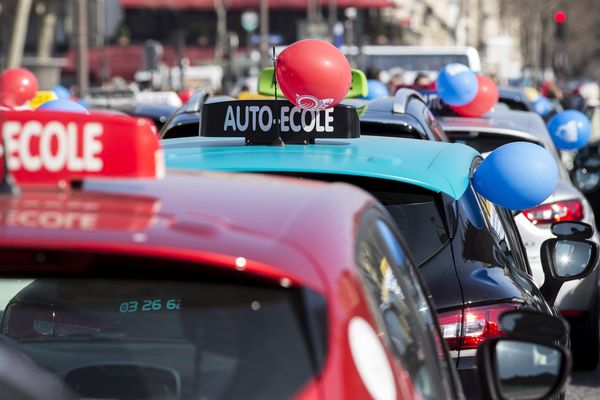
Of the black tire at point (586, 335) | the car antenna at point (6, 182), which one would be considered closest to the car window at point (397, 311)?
→ the car antenna at point (6, 182)

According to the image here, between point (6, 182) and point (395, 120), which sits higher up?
point (6, 182)

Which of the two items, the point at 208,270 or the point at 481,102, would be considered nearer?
the point at 208,270

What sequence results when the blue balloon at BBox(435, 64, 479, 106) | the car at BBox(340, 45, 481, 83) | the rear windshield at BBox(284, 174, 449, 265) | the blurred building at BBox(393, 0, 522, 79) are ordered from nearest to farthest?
the rear windshield at BBox(284, 174, 449, 265), the blue balloon at BBox(435, 64, 479, 106), the car at BBox(340, 45, 481, 83), the blurred building at BBox(393, 0, 522, 79)

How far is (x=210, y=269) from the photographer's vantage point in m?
2.26

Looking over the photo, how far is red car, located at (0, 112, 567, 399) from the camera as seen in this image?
2.25m

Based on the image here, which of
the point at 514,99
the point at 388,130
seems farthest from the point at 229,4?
the point at 388,130

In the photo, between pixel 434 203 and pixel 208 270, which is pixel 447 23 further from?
pixel 208 270

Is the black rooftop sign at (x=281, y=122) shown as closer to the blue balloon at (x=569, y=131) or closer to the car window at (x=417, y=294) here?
the car window at (x=417, y=294)

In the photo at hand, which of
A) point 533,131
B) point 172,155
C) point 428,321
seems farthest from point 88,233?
point 533,131

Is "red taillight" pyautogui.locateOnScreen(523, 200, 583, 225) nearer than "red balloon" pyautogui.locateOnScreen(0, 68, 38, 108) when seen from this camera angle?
Yes

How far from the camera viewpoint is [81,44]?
22.2m

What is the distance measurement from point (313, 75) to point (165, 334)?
2739mm

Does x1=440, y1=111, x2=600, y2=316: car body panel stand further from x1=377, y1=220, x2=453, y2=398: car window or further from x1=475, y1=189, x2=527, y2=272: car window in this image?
x1=377, y1=220, x2=453, y2=398: car window

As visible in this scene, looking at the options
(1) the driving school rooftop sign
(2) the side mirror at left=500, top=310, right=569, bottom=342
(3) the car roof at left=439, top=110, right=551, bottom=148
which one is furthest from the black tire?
(1) the driving school rooftop sign
